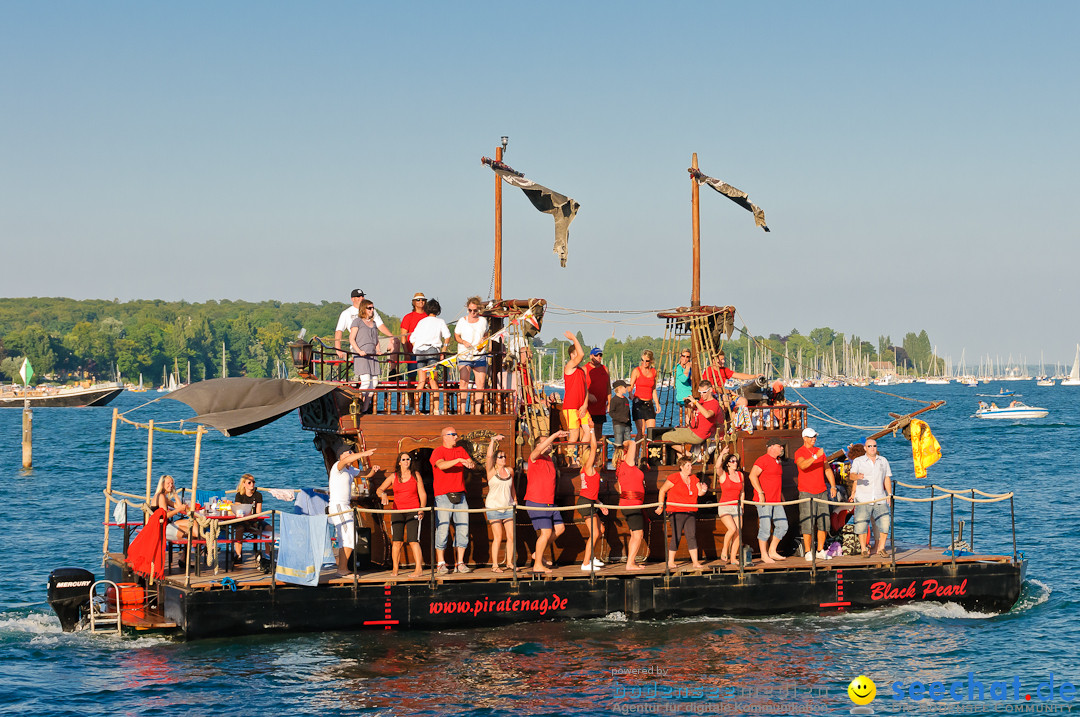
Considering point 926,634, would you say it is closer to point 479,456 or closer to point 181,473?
point 479,456

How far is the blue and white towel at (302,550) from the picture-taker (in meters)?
16.5

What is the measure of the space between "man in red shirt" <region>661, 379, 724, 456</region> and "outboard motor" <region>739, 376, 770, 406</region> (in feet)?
1.71

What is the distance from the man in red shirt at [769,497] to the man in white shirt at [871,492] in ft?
4.15

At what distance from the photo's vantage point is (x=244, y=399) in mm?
18172

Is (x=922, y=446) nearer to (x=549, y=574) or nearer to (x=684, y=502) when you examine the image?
(x=684, y=502)

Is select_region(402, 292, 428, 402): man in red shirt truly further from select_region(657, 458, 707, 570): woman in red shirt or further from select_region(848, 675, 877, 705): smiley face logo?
select_region(848, 675, 877, 705): smiley face logo

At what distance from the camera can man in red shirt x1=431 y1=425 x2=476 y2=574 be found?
55.3 ft

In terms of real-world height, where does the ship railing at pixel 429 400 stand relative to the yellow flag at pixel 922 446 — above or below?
above

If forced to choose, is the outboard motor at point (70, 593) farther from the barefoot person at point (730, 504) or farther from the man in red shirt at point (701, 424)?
the barefoot person at point (730, 504)

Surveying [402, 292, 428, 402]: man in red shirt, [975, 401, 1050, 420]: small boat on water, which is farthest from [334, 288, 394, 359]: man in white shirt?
[975, 401, 1050, 420]: small boat on water

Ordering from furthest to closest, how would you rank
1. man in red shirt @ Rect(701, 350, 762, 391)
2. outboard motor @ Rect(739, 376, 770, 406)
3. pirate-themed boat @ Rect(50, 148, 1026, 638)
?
man in red shirt @ Rect(701, 350, 762, 391) → outboard motor @ Rect(739, 376, 770, 406) → pirate-themed boat @ Rect(50, 148, 1026, 638)

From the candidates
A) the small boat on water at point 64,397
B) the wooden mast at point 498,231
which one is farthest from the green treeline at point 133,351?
the wooden mast at point 498,231

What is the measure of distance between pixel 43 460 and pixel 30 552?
1292 inches

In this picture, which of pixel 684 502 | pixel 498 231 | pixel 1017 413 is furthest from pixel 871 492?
pixel 1017 413
